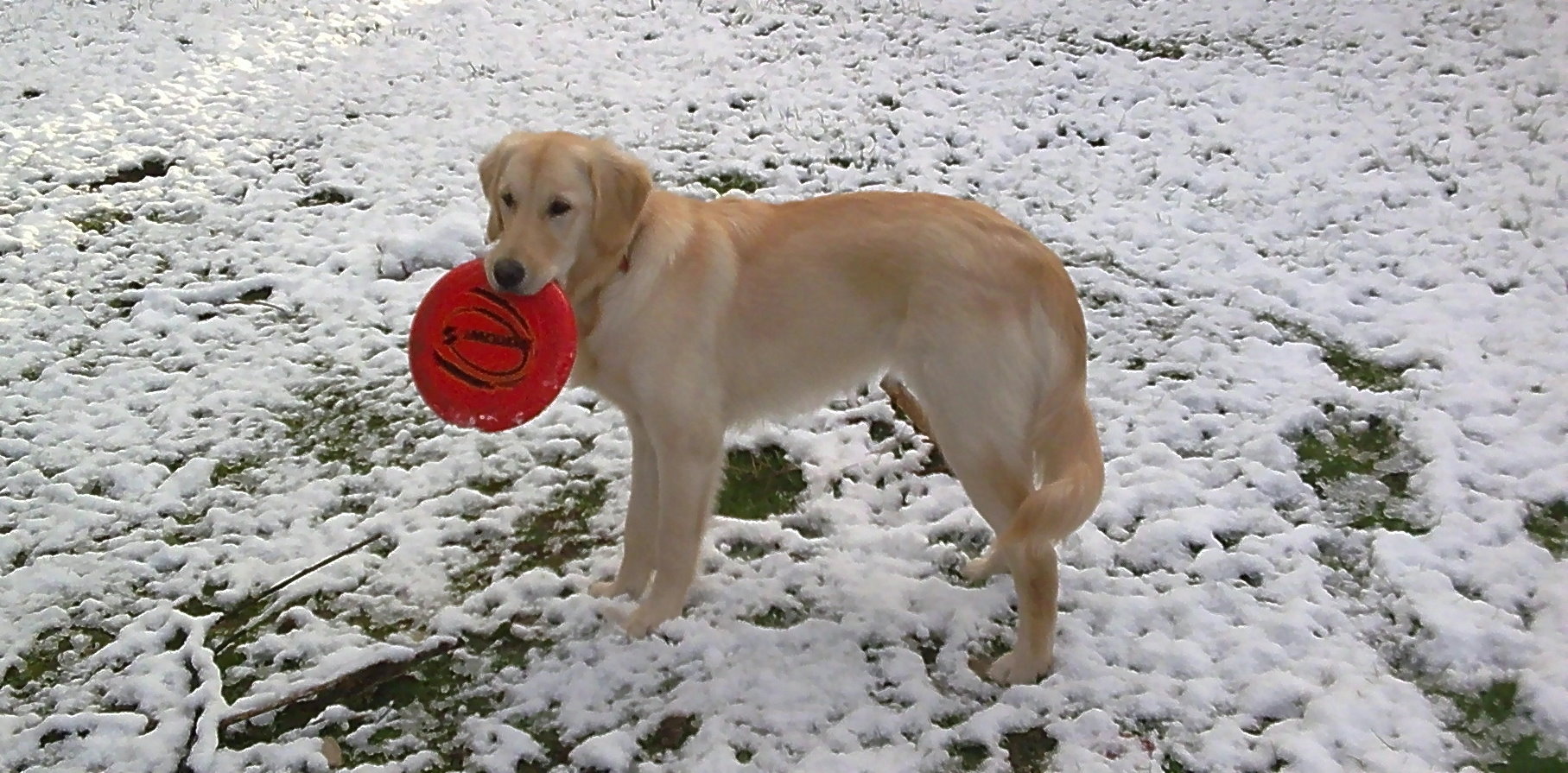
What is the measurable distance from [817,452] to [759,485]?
26cm

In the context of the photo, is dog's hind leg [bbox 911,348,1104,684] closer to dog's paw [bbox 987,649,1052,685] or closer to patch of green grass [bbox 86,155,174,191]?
dog's paw [bbox 987,649,1052,685]

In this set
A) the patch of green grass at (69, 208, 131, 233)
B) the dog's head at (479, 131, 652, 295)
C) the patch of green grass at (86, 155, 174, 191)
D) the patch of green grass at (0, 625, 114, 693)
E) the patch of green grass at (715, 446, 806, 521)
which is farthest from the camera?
the patch of green grass at (86, 155, 174, 191)

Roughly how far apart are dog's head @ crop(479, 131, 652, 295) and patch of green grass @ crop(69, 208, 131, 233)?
3.65m

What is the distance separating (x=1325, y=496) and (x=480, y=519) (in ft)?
9.20

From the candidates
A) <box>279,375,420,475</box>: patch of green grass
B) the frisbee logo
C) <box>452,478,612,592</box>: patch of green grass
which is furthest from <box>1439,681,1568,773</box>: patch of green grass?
<box>279,375,420,475</box>: patch of green grass

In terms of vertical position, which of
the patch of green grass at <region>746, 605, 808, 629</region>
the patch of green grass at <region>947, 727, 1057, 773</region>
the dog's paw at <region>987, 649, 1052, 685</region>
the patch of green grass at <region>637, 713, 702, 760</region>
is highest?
the dog's paw at <region>987, 649, 1052, 685</region>

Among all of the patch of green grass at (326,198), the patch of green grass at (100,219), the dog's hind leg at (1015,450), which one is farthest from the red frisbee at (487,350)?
the patch of green grass at (100,219)

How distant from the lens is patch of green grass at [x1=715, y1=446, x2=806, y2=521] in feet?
11.7

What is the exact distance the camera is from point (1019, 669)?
284cm

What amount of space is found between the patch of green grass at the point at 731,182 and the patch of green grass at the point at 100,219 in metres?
2.94

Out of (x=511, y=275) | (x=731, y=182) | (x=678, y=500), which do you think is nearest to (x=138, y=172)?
(x=731, y=182)

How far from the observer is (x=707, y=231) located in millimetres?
2947

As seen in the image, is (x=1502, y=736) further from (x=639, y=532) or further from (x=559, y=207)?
(x=559, y=207)

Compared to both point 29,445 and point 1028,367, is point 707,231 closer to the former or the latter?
point 1028,367
